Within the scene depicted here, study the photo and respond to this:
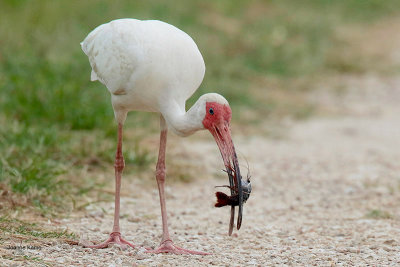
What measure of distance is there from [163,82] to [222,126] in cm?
52

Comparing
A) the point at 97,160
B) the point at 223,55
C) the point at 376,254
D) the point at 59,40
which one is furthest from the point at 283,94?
the point at 376,254

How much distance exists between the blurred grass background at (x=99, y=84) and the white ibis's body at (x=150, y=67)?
4.24 ft

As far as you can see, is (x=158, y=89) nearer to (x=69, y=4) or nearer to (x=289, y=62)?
(x=69, y=4)

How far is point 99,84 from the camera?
8633mm

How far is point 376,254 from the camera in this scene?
4.68m

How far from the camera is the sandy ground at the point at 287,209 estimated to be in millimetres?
4523

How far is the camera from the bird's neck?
4.45 m

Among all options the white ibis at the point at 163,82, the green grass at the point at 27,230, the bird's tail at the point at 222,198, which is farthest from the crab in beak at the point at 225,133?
the green grass at the point at 27,230

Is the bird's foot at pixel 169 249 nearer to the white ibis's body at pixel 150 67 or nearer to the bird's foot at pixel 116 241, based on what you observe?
the bird's foot at pixel 116 241

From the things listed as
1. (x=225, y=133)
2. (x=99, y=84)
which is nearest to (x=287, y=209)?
(x=225, y=133)

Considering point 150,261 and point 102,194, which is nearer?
point 150,261

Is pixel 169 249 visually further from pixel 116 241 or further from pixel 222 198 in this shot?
pixel 222 198

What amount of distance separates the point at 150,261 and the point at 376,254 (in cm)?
146

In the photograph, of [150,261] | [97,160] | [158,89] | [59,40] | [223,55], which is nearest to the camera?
[150,261]
